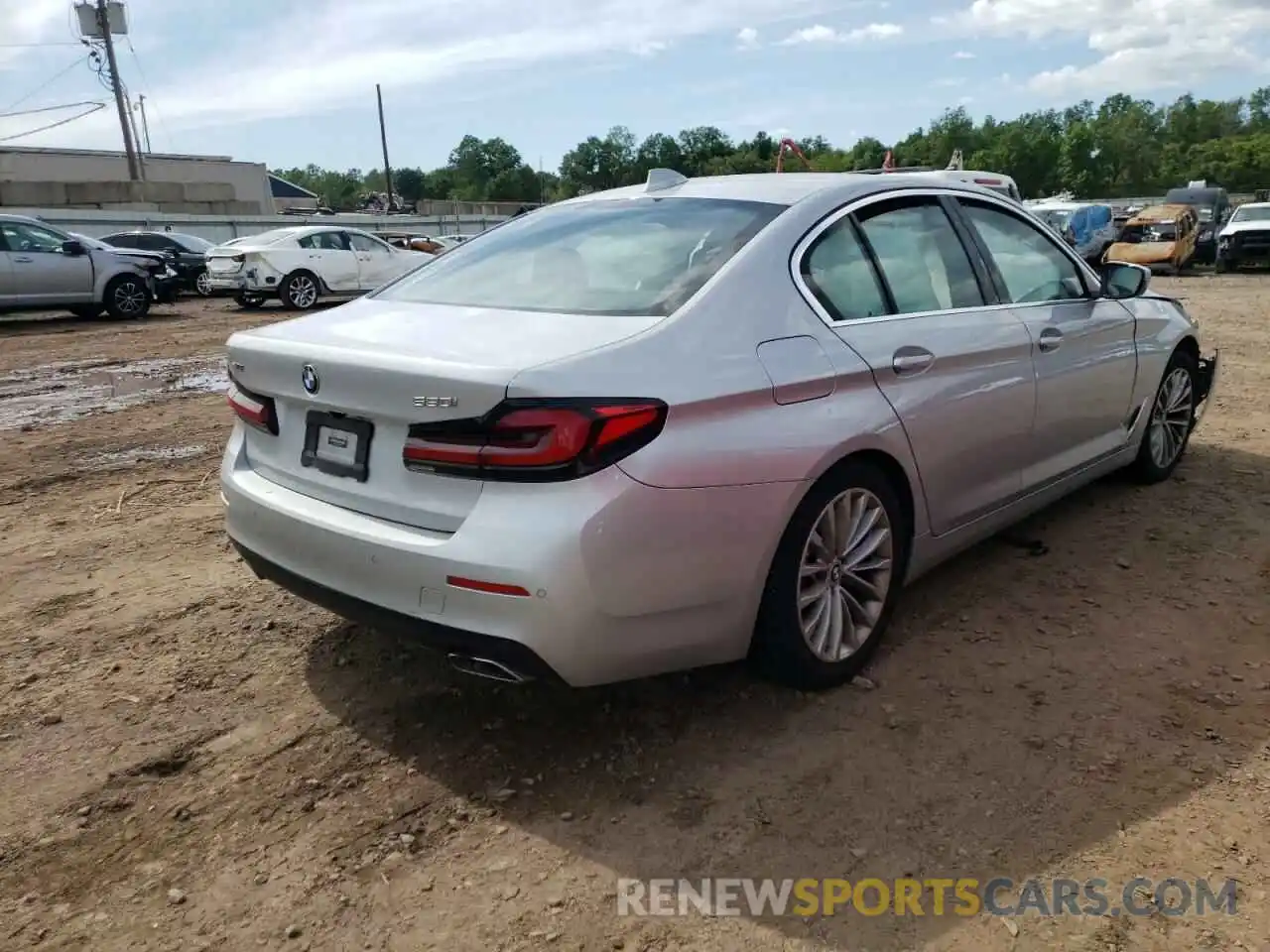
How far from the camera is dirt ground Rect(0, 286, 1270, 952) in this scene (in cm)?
227

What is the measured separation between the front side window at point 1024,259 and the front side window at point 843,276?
0.89 meters

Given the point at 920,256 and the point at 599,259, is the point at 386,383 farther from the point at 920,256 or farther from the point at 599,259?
the point at 920,256

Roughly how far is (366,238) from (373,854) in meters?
17.3

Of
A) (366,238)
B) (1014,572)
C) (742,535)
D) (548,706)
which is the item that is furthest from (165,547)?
(366,238)

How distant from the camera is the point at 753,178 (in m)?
3.70

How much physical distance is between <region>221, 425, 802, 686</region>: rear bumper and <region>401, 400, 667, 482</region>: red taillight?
0.15 feet

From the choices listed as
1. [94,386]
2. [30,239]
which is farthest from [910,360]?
[30,239]

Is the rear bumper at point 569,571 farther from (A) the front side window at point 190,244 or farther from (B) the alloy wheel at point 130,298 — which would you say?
(A) the front side window at point 190,244

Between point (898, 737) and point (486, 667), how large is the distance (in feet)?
4.22

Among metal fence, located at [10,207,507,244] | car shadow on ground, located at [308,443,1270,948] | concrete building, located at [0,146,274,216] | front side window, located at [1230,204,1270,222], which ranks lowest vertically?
car shadow on ground, located at [308,443,1270,948]

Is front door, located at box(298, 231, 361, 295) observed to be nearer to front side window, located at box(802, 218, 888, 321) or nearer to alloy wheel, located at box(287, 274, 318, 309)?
alloy wheel, located at box(287, 274, 318, 309)

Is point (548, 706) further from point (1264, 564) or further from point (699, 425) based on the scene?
point (1264, 564)

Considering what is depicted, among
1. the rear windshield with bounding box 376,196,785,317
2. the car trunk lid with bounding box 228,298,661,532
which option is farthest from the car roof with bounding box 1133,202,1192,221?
the car trunk lid with bounding box 228,298,661,532

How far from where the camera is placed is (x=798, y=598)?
115 inches
